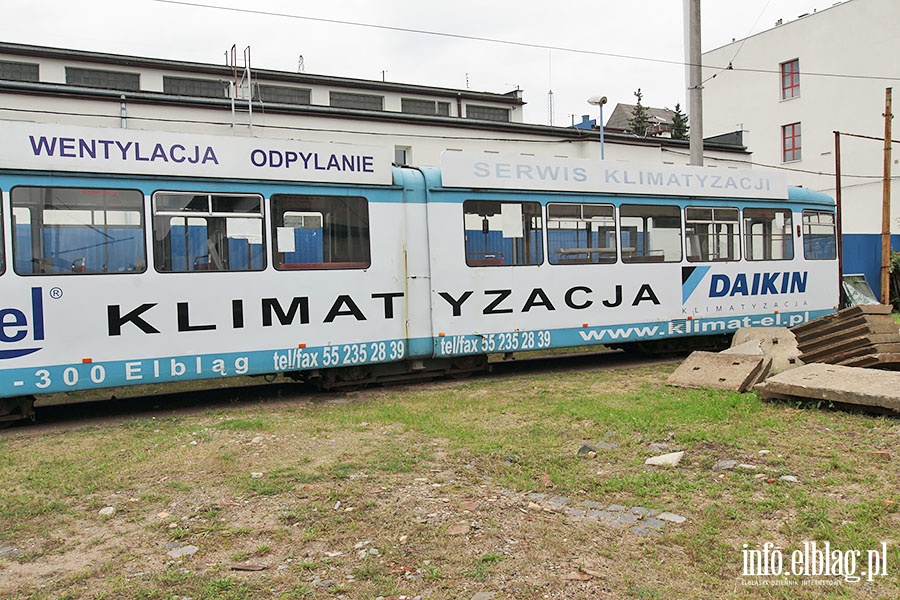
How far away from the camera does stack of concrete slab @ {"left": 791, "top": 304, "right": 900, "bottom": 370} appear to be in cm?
861

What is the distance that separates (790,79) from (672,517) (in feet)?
122

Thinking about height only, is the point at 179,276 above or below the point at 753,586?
above

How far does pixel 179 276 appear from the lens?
8461mm

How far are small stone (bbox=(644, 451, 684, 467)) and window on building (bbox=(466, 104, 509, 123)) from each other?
87.1ft

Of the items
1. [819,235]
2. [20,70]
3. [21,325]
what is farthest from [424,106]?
[21,325]

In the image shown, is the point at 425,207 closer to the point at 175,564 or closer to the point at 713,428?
the point at 713,428

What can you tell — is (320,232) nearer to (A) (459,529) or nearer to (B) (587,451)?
(B) (587,451)

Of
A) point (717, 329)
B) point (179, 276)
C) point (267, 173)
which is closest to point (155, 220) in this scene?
point (179, 276)

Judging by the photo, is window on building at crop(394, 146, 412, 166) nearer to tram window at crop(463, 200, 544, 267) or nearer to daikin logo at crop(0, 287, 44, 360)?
tram window at crop(463, 200, 544, 267)

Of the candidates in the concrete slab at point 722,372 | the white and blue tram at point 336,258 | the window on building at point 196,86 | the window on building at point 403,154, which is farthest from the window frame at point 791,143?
the concrete slab at point 722,372

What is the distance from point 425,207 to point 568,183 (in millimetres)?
2376

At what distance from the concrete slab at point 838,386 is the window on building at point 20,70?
81.7 ft

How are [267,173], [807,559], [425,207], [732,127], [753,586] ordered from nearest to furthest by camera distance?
[753,586] < [807,559] < [267,173] < [425,207] < [732,127]

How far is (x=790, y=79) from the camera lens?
3634cm
